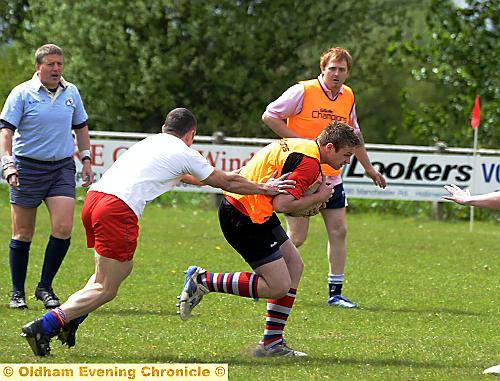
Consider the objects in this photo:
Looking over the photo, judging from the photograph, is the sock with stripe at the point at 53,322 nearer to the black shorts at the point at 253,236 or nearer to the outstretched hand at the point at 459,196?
the black shorts at the point at 253,236

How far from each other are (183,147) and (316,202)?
0.93 meters

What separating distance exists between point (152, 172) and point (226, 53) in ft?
88.3

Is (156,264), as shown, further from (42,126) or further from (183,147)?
(183,147)

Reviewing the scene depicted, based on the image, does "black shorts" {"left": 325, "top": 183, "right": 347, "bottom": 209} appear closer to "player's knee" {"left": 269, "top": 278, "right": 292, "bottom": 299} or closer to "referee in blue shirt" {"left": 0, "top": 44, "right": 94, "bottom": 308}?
"referee in blue shirt" {"left": 0, "top": 44, "right": 94, "bottom": 308}

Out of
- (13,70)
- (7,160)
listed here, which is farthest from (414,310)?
(13,70)

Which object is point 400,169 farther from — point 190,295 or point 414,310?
point 190,295

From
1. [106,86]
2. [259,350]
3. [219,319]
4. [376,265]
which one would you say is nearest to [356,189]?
[376,265]

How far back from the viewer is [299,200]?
7371 mm

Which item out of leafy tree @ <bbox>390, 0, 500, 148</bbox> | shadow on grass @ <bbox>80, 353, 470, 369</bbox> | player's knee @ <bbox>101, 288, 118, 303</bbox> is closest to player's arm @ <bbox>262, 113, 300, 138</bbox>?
shadow on grass @ <bbox>80, 353, 470, 369</bbox>

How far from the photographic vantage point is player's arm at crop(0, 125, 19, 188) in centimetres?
892

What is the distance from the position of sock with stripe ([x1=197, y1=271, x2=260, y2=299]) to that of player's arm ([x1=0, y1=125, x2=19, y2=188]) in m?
1.95

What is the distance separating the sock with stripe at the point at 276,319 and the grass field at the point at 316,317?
0.71 ft

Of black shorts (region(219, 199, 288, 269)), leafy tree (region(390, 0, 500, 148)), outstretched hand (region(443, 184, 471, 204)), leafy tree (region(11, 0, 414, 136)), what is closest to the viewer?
outstretched hand (region(443, 184, 471, 204))

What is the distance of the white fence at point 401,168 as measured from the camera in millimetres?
20125
